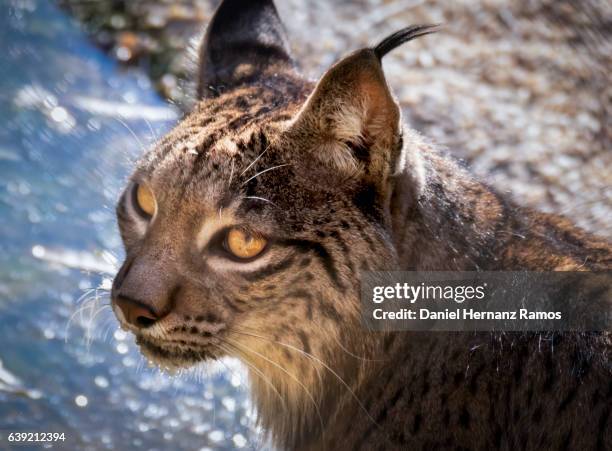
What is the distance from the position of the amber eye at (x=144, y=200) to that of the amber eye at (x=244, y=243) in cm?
32

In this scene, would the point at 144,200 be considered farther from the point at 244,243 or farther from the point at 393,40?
the point at 393,40

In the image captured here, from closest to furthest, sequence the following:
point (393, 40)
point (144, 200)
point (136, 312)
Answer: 1. point (393, 40)
2. point (136, 312)
3. point (144, 200)

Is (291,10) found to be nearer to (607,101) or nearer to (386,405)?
(607,101)

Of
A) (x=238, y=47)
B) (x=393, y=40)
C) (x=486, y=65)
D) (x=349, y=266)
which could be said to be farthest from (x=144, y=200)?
(x=486, y=65)

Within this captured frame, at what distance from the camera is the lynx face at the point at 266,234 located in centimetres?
318

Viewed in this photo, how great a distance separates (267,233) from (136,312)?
509mm

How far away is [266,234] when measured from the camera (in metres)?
3.21

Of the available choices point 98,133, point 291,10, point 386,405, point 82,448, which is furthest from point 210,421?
point 291,10

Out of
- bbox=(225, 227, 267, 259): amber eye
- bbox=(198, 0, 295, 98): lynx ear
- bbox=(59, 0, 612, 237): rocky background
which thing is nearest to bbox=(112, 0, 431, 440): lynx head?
bbox=(225, 227, 267, 259): amber eye

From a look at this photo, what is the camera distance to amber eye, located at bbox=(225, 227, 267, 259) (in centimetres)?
322

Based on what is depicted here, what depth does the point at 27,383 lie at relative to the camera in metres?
4.91

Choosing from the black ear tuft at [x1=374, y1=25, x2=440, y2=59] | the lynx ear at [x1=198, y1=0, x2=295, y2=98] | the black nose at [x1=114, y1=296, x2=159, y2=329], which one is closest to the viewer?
the black ear tuft at [x1=374, y1=25, x2=440, y2=59]

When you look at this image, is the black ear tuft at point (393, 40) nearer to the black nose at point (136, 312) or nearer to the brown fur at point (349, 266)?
the brown fur at point (349, 266)

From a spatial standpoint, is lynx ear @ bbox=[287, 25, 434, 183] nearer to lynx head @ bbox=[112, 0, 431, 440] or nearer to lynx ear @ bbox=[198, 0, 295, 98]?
lynx head @ bbox=[112, 0, 431, 440]
